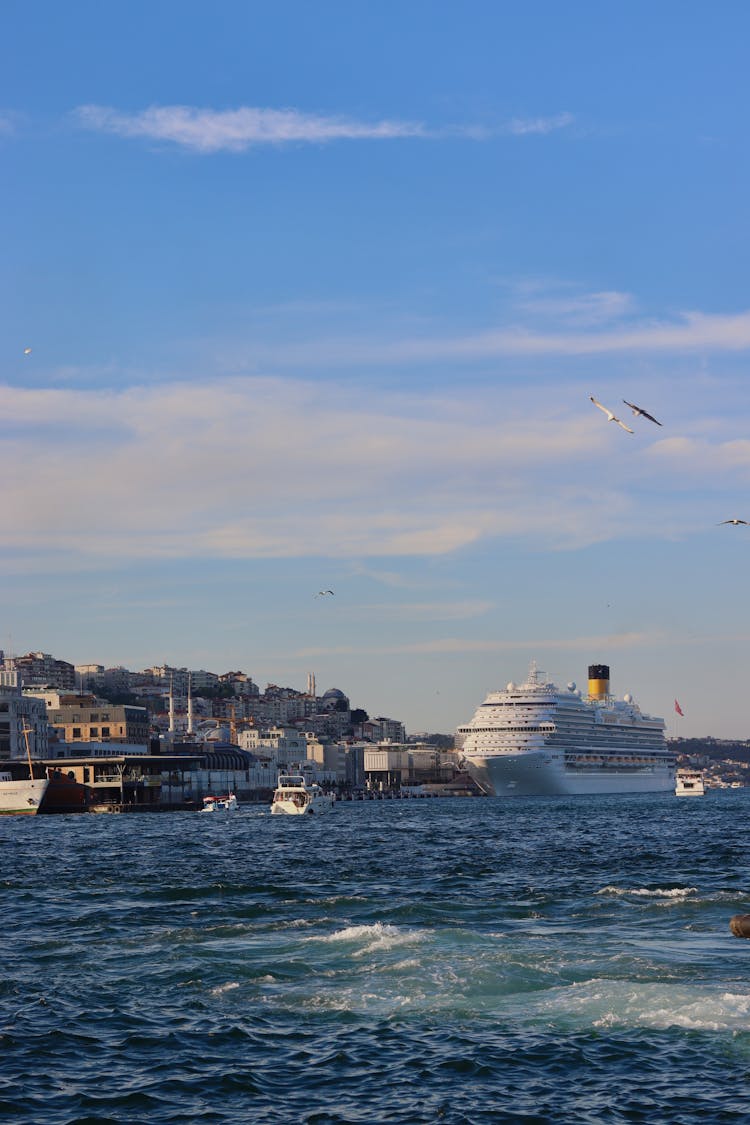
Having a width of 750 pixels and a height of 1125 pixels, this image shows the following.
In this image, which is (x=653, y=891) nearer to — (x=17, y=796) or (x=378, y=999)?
(x=378, y=999)

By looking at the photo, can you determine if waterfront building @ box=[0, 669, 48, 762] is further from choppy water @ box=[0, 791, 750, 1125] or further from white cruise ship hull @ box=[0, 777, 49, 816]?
choppy water @ box=[0, 791, 750, 1125]

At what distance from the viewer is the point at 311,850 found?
71.6 m

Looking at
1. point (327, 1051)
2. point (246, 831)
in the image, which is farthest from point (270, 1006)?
point (246, 831)

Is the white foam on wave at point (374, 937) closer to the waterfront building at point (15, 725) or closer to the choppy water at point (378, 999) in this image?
the choppy water at point (378, 999)

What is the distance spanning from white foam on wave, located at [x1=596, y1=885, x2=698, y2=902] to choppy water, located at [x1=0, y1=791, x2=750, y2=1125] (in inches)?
4.6

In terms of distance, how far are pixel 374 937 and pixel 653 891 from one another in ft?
42.7

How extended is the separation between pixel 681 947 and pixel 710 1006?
6.88 meters

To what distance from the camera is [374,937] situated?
32438 mm

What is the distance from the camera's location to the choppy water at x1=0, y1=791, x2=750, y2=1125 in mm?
19062

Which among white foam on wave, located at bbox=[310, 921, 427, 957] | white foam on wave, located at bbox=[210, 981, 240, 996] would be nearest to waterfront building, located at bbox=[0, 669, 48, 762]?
white foam on wave, located at bbox=[310, 921, 427, 957]

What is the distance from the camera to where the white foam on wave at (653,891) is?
40750mm

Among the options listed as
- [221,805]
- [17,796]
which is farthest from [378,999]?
[221,805]

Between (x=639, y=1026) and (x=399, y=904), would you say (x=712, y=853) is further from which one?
(x=639, y=1026)

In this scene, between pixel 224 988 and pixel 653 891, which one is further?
pixel 653 891
